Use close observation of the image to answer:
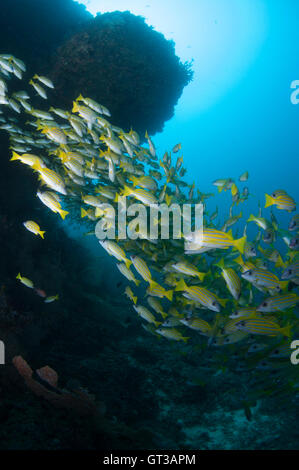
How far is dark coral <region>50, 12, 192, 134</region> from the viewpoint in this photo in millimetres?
8906

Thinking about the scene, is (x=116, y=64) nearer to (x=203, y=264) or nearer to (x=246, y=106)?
(x=203, y=264)

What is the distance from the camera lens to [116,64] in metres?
9.02

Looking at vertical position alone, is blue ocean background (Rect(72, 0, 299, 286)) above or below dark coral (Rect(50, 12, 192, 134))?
above

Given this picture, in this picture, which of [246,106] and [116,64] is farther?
[246,106]

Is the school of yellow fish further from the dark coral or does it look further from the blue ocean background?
the blue ocean background

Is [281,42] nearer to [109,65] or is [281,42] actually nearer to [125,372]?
[109,65]

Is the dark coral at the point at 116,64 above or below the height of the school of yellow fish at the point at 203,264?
above

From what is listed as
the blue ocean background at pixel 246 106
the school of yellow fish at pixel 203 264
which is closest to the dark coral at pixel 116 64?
the school of yellow fish at pixel 203 264

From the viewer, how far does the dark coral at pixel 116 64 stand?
8906 mm

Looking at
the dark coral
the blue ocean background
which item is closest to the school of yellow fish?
the dark coral

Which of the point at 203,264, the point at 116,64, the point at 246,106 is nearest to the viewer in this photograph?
the point at 203,264

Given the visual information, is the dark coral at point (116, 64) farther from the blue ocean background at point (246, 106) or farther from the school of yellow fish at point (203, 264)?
the blue ocean background at point (246, 106)

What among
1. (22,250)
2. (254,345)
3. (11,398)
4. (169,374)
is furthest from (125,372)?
(22,250)

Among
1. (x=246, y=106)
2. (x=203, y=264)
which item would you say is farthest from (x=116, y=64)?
(x=246, y=106)
